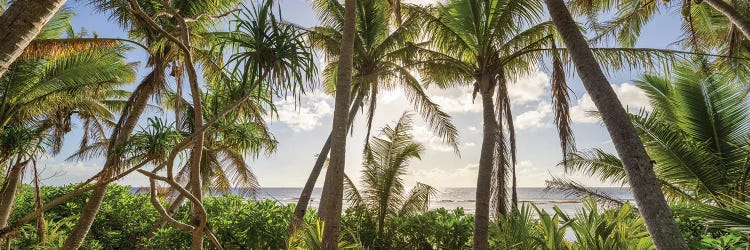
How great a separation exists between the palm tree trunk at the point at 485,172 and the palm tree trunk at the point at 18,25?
18.2ft

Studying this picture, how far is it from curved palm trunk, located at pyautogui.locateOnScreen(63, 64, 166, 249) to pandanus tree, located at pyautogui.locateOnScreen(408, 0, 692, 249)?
16.9ft

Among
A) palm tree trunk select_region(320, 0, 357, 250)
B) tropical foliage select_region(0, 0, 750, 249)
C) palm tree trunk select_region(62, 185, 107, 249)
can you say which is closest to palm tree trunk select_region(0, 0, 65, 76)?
tropical foliage select_region(0, 0, 750, 249)

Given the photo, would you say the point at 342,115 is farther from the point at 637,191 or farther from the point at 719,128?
the point at 719,128

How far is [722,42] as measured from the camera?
31.2 feet

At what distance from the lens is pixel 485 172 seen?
20.6 ft

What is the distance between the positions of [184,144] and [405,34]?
25.9 ft

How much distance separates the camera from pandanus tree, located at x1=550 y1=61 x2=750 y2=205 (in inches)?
260

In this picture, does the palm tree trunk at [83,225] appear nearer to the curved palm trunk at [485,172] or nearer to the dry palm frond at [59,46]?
the dry palm frond at [59,46]

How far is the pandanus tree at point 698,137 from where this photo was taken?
260 inches

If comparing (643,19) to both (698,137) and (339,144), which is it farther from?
(339,144)

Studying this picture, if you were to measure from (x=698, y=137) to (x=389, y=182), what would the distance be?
6.00 meters

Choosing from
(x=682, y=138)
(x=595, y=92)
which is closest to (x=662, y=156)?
(x=682, y=138)

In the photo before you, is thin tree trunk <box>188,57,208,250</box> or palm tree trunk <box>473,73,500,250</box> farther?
palm tree trunk <box>473,73,500,250</box>

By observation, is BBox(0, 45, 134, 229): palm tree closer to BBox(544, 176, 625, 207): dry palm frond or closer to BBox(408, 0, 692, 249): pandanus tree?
BBox(408, 0, 692, 249): pandanus tree
